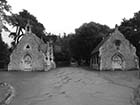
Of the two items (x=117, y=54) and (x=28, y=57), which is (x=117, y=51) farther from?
(x=28, y=57)

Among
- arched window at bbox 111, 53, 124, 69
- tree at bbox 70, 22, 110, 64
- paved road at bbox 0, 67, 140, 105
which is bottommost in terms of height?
paved road at bbox 0, 67, 140, 105

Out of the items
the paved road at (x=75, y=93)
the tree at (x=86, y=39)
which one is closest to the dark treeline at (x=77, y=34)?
the tree at (x=86, y=39)

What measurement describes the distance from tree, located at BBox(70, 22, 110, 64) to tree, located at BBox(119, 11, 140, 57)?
11.2m

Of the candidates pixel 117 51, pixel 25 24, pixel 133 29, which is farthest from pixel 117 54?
pixel 25 24

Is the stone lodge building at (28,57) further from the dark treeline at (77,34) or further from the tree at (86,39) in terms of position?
the tree at (86,39)

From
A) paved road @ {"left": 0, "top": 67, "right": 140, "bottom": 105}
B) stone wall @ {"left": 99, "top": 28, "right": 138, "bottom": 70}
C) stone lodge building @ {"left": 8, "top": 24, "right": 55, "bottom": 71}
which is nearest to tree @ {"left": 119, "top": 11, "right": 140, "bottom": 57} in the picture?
stone wall @ {"left": 99, "top": 28, "right": 138, "bottom": 70}

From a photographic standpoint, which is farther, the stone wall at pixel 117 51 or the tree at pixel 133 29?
the tree at pixel 133 29

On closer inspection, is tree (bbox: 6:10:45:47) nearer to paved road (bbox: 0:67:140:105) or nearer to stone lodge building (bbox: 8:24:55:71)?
stone lodge building (bbox: 8:24:55:71)

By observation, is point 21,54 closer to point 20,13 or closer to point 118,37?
point 118,37

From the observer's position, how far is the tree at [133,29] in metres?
41.5

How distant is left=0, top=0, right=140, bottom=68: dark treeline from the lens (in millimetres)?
42344

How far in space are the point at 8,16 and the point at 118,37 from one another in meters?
24.0

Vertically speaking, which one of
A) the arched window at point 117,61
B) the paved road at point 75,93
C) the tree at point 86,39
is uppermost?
the tree at point 86,39

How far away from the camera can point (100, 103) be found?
9352 mm
